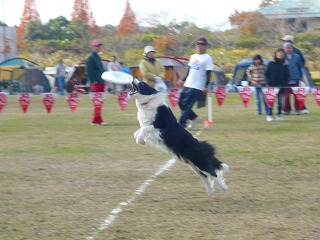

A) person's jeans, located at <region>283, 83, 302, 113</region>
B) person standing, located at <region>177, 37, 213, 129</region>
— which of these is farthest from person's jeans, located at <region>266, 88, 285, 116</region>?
person standing, located at <region>177, 37, 213, 129</region>

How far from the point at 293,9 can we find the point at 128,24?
41.7 ft

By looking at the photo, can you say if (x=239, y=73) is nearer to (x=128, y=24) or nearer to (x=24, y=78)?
(x=24, y=78)

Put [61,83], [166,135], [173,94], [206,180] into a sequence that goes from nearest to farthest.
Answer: [166,135] < [206,180] < [173,94] < [61,83]

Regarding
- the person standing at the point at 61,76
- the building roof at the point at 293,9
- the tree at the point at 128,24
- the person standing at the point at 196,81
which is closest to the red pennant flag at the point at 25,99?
the person standing at the point at 196,81

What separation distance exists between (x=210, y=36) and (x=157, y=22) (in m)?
8.25

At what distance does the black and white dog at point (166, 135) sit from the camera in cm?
780

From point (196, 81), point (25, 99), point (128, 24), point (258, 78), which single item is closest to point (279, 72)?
point (258, 78)

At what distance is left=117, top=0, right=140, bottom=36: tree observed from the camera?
57.9m

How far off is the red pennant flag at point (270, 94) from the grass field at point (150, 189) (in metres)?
1.90

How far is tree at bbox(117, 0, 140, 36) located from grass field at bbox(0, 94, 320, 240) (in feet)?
142

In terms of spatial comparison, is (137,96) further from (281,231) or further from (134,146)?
(134,146)

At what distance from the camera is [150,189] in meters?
8.50

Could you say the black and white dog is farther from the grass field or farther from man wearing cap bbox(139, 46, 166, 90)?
man wearing cap bbox(139, 46, 166, 90)

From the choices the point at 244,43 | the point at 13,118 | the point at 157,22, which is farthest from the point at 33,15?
the point at 13,118
